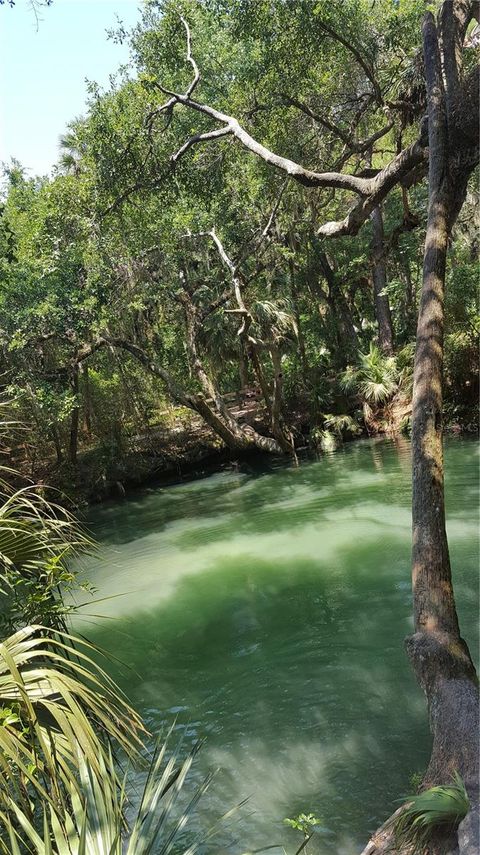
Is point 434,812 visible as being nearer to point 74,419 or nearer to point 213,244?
point 74,419

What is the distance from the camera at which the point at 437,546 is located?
3541mm

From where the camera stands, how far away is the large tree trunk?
19.5 m

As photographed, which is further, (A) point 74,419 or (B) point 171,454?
(B) point 171,454

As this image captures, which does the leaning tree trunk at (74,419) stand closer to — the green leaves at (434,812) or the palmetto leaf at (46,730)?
the palmetto leaf at (46,730)

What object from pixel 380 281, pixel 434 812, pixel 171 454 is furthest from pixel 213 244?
pixel 434 812

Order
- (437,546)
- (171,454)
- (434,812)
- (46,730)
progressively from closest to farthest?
(46,730) < (434,812) < (437,546) < (171,454)

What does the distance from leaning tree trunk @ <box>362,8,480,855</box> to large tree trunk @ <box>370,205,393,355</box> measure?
15306mm

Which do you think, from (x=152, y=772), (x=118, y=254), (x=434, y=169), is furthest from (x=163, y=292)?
(x=152, y=772)

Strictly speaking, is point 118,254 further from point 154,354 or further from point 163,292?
point 154,354

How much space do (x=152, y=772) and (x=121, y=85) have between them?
14.9 m

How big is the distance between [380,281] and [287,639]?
15349 mm

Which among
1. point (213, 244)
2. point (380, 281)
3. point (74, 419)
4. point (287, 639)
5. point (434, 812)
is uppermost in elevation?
point (213, 244)

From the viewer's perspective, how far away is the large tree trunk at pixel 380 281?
767 inches

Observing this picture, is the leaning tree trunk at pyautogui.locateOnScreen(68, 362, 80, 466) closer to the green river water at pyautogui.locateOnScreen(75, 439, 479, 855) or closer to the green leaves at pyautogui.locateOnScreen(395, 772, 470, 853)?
the green river water at pyautogui.locateOnScreen(75, 439, 479, 855)
